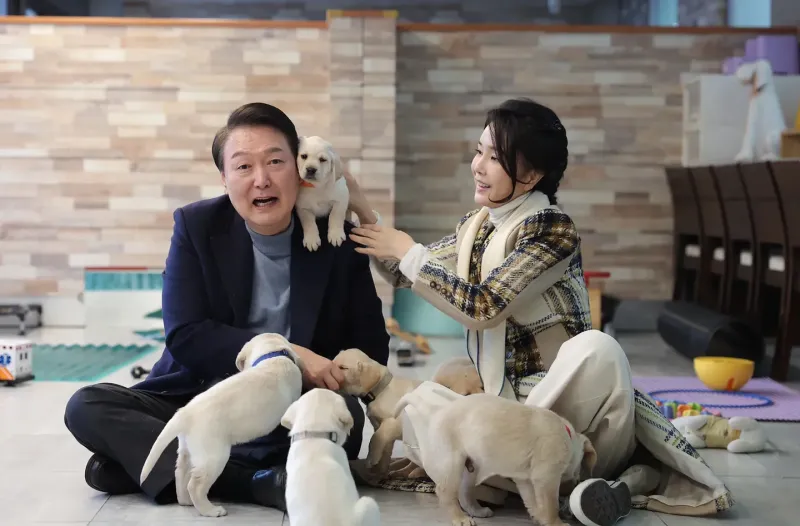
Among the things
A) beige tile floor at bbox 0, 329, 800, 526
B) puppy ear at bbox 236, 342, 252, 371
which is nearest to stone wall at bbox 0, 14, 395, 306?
beige tile floor at bbox 0, 329, 800, 526

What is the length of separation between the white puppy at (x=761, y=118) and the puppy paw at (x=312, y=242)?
3.54 m

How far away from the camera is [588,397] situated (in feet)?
6.79

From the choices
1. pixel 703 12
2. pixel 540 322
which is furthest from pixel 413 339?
pixel 703 12

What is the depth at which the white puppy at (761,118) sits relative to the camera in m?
5.15

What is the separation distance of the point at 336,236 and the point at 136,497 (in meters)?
0.84

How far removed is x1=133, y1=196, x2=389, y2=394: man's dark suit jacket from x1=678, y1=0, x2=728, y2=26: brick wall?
4995mm

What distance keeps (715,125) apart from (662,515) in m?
3.88

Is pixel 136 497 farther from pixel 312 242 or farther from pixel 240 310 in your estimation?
pixel 312 242

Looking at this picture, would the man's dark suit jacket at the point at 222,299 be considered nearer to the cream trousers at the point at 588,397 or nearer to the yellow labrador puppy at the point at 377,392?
the yellow labrador puppy at the point at 377,392

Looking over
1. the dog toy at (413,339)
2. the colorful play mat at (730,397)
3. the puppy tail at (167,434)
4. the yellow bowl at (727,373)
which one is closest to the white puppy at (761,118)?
the colorful play mat at (730,397)

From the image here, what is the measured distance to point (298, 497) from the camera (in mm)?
1637

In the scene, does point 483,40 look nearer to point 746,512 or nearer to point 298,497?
point 746,512

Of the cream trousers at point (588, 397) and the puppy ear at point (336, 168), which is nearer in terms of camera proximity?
the cream trousers at point (588, 397)

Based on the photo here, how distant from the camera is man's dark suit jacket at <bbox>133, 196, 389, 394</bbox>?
7.49ft
